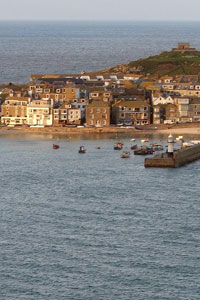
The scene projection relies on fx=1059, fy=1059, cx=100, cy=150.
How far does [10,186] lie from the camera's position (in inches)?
2485

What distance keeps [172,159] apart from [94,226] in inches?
776

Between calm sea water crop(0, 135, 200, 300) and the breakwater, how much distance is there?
0.66 metres

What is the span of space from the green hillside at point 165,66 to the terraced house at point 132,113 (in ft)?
96.2

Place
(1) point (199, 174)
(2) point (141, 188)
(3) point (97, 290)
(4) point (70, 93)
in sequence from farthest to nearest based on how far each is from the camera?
(4) point (70, 93) < (1) point (199, 174) < (2) point (141, 188) < (3) point (97, 290)

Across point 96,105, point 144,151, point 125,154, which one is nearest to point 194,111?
point 96,105

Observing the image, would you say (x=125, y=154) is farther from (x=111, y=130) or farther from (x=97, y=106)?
(x=97, y=106)

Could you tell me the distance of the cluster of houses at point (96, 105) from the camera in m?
93.1

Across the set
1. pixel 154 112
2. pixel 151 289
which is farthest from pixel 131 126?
pixel 151 289

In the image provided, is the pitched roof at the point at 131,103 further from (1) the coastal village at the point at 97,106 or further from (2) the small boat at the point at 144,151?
(2) the small boat at the point at 144,151

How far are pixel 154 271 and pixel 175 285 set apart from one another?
184 centimetres

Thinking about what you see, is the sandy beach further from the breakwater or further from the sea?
the breakwater

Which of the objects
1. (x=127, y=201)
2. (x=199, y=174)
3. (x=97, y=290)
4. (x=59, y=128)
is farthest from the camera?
(x=59, y=128)

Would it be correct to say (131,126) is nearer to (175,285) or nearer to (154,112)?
(154,112)

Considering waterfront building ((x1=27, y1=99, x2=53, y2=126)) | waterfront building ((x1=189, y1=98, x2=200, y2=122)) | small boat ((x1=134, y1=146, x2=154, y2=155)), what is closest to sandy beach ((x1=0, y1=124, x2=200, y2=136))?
waterfront building ((x1=27, y1=99, x2=53, y2=126))
